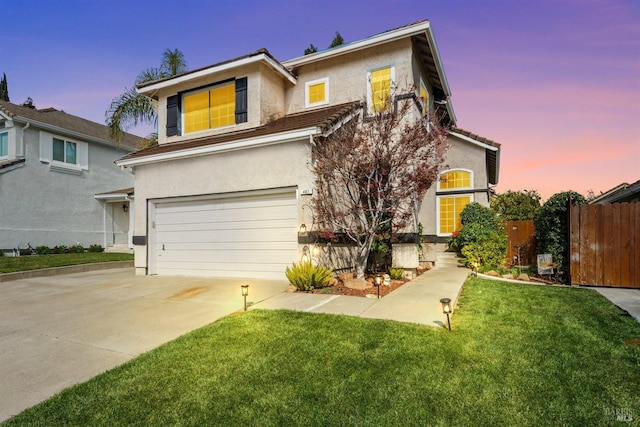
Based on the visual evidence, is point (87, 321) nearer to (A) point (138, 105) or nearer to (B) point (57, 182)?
(A) point (138, 105)

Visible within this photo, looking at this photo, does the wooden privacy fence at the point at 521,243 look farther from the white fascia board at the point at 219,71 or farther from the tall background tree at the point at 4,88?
the tall background tree at the point at 4,88

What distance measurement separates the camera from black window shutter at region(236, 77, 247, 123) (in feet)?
35.1

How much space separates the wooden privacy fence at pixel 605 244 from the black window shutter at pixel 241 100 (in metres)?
9.53

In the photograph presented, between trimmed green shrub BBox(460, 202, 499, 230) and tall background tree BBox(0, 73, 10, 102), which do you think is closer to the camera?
trimmed green shrub BBox(460, 202, 499, 230)

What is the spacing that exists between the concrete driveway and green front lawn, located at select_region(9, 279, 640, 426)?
42cm

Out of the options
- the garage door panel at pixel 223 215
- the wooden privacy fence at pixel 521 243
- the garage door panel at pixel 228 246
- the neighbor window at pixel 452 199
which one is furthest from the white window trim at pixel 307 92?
the wooden privacy fence at pixel 521 243

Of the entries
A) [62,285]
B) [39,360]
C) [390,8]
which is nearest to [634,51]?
[390,8]

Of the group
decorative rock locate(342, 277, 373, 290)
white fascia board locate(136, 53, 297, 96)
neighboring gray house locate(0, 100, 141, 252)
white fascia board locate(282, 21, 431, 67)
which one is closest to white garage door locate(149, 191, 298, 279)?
decorative rock locate(342, 277, 373, 290)

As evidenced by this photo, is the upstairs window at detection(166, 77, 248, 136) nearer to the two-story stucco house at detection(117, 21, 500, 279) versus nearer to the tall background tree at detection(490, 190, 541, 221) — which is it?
the two-story stucco house at detection(117, 21, 500, 279)

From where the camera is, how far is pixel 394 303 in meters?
6.00

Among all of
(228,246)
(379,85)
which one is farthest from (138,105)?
(379,85)

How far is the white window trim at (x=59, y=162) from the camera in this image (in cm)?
1753

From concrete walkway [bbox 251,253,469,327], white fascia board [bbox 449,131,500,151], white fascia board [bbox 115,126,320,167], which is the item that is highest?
white fascia board [bbox 449,131,500,151]

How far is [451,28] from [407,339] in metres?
10.2
